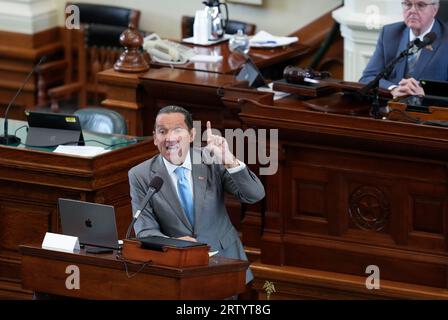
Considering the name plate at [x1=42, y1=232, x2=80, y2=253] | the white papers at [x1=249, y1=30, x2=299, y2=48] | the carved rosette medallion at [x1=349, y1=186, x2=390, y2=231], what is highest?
the white papers at [x1=249, y1=30, x2=299, y2=48]

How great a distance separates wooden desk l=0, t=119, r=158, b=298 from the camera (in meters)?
6.52

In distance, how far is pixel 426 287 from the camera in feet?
21.4

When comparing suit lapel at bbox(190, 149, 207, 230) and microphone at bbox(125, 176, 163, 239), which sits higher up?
microphone at bbox(125, 176, 163, 239)

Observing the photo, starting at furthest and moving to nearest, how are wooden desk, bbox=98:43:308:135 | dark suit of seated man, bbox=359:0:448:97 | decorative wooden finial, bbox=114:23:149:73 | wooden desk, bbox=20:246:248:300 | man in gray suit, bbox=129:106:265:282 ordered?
decorative wooden finial, bbox=114:23:149:73
wooden desk, bbox=98:43:308:135
dark suit of seated man, bbox=359:0:448:97
man in gray suit, bbox=129:106:265:282
wooden desk, bbox=20:246:248:300

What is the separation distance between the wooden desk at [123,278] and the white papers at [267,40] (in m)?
3.79

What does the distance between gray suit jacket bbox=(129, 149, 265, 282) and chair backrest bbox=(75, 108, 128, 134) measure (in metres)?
1.65

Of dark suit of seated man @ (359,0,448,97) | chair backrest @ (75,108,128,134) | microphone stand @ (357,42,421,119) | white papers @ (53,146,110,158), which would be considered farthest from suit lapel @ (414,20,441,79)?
white papers @ (53,146,110,158)

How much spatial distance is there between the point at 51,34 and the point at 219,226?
5.12 m

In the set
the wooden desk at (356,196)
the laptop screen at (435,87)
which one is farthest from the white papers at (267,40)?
the laptop screen at (435,87)

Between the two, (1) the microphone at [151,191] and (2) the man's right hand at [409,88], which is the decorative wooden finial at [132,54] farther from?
(1) the microphone at [151,191]

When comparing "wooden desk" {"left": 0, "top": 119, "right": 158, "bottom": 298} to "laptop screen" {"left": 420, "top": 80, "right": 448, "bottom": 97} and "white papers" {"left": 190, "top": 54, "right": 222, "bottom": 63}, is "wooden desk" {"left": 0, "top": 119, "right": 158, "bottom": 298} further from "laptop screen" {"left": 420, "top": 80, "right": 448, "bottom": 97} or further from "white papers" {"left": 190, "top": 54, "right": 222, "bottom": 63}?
"white papers" {"left": 190, "top": 54, "right": 222, "bottom": 63}

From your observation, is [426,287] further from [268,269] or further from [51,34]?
[51,34]

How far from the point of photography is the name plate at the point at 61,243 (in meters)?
5.27

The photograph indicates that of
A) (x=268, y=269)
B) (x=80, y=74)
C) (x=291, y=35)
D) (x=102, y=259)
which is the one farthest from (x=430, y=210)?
(x=80, y=74)
